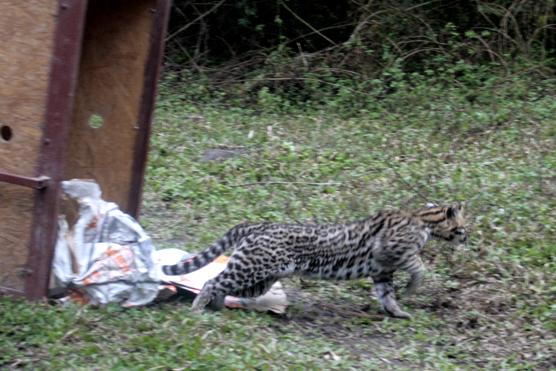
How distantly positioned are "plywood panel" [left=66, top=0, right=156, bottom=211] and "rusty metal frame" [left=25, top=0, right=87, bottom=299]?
123 cm

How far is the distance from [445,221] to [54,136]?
358 cm

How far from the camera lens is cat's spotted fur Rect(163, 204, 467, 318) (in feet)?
25.6

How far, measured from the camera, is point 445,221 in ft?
28.6

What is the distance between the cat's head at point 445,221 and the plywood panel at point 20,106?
11.3ft

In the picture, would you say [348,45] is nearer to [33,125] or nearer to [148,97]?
[148,97]

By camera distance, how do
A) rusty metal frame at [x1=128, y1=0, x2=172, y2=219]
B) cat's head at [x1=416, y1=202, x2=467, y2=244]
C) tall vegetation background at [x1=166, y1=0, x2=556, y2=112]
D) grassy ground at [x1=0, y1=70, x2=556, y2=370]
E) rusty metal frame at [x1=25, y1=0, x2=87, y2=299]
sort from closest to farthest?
1. grassy ground at [x1=0, y1=70, x2=556, y2=370]
2. rusty metal frame at [x1=25, y1=0, x2=87, y2=299]
3. rusty metal frame at [x1=128, y1=0, x2=172, y2=219]
4. cat's head at [x1=416, y1=202, x2=467, y2=244]
5. tall vegetation background at [x1=166, y1=0, x2=556, y2=112]

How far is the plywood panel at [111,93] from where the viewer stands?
8.24 metres

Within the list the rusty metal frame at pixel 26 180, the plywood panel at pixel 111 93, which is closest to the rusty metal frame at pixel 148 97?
the plywood panel at pixel 111 93

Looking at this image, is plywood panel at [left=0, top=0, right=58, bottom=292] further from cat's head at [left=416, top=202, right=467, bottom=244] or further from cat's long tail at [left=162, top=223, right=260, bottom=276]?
cat's head at [left=416, top=202, right=467, bottom=244]

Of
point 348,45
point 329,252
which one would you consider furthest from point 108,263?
point 348,45

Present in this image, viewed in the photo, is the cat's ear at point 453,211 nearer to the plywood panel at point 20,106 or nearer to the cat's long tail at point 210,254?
the cat's long tail at point 210,254

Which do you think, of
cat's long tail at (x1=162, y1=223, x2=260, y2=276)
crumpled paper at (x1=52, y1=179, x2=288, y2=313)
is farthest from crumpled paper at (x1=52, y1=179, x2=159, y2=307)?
cat's long tail at (x1=162, y1=223, x2=260, y2=276)

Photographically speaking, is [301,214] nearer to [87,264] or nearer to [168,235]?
[168,235]

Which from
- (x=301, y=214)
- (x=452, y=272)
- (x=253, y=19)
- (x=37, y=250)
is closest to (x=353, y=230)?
(x=452, y=272)
